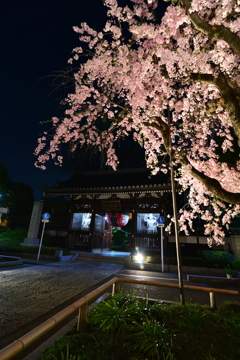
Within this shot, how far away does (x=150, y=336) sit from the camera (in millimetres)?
2498

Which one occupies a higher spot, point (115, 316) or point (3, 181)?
point (3, 181)

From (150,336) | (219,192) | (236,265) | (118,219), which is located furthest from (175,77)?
(118,219)

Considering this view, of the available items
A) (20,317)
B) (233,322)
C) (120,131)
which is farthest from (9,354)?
(120,131)

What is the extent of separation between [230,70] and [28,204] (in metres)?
23.6

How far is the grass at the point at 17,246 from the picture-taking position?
12.6 meters

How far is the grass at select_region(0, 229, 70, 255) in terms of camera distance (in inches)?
495

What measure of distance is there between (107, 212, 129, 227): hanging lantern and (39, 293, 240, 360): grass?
11790 millimetres

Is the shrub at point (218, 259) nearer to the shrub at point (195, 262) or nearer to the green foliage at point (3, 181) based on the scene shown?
the shrub at point (195, 262)

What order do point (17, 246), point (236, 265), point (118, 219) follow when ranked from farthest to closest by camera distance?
point (118, 219)
point (17, 246)
point (236, 265)

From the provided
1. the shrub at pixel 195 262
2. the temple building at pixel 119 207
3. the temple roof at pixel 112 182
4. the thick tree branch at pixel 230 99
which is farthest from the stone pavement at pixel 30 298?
the temple roof at pixel 112 182

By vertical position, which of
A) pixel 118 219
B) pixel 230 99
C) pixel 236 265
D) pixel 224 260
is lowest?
pixel 236 265

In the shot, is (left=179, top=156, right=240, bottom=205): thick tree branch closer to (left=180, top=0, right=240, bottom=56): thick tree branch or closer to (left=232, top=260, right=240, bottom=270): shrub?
(left=180, top=0, right=240, bottom=56): thick tree branch

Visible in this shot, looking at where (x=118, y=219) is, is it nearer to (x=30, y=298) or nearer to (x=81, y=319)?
(x=30, y=298)

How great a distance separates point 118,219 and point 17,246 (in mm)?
8198
